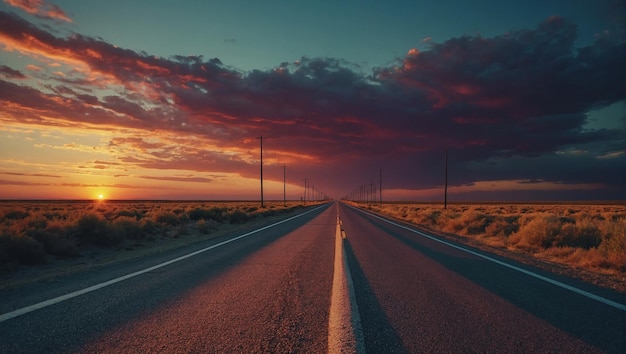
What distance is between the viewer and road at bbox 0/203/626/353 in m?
3.40

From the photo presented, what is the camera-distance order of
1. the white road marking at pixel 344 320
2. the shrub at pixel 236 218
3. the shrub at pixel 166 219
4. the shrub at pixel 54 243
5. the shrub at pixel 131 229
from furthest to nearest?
the shrub at pixel 236 218 → the shrub at pixel 166 219 → the shrub at pixel 131 229 → the shrub at pixel 54 243 → the white road marking at pixel 344 320

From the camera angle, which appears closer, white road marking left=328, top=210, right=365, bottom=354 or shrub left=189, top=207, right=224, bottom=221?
white road marking left=328, top=210, right=365, bottom=354

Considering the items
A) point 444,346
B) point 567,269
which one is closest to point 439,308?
point 444,346

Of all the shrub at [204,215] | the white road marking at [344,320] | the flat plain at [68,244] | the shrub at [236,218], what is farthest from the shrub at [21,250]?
the shrub at [204,215]

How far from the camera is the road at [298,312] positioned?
11.2 feet

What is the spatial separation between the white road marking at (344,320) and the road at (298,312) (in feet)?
0.12

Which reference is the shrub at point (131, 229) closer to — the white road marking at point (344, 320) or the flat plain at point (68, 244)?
the flat plain at point (68, 244)

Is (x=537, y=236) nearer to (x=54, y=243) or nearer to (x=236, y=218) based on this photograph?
(x=54, y=243)

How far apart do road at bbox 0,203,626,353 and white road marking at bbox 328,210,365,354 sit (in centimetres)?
4

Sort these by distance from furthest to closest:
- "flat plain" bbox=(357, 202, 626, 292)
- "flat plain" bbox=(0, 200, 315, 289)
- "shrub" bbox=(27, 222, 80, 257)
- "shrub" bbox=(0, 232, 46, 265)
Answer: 1. "shrub" bbox=(27, 222, 80, 257)
2. "shrub" bbox=(0, 232, 46, 265)
3. "flat plain" bbox=(0, 200, 315, 289)
4. "flat plain" bbox=(357, 202, 626, 292)

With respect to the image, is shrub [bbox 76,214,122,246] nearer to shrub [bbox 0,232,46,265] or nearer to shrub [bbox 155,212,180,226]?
shrub [bbox 0,232,46,265]

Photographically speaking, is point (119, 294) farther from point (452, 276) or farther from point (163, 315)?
point (452, 276)

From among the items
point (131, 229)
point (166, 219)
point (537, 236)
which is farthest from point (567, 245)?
point (166, 219)

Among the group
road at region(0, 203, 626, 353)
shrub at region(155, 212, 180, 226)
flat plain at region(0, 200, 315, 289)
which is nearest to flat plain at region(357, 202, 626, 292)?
road at region(0, 203, 626, 353)
